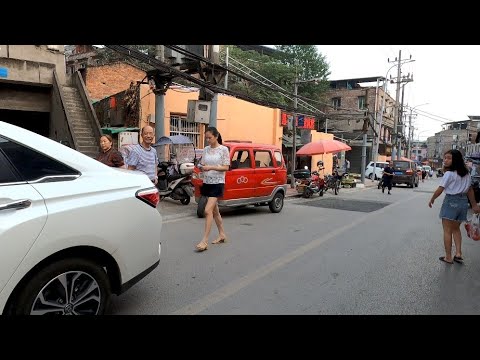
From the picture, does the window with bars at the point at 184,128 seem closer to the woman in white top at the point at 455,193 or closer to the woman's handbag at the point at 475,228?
the woman in white top at the point at 455,193

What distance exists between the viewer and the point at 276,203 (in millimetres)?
9773

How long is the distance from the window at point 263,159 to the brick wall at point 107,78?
13943 millimetres

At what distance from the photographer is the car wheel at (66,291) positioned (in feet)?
7.72

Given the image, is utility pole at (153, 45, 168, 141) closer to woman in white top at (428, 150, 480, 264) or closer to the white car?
woman in white top at (428, 150, 480, 264)

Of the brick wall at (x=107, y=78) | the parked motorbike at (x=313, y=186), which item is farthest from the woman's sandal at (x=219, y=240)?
the brick wall at (x=107, y=78)

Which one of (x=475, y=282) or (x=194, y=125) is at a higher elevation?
(x=194, y=125)

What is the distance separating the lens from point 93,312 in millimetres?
2789
